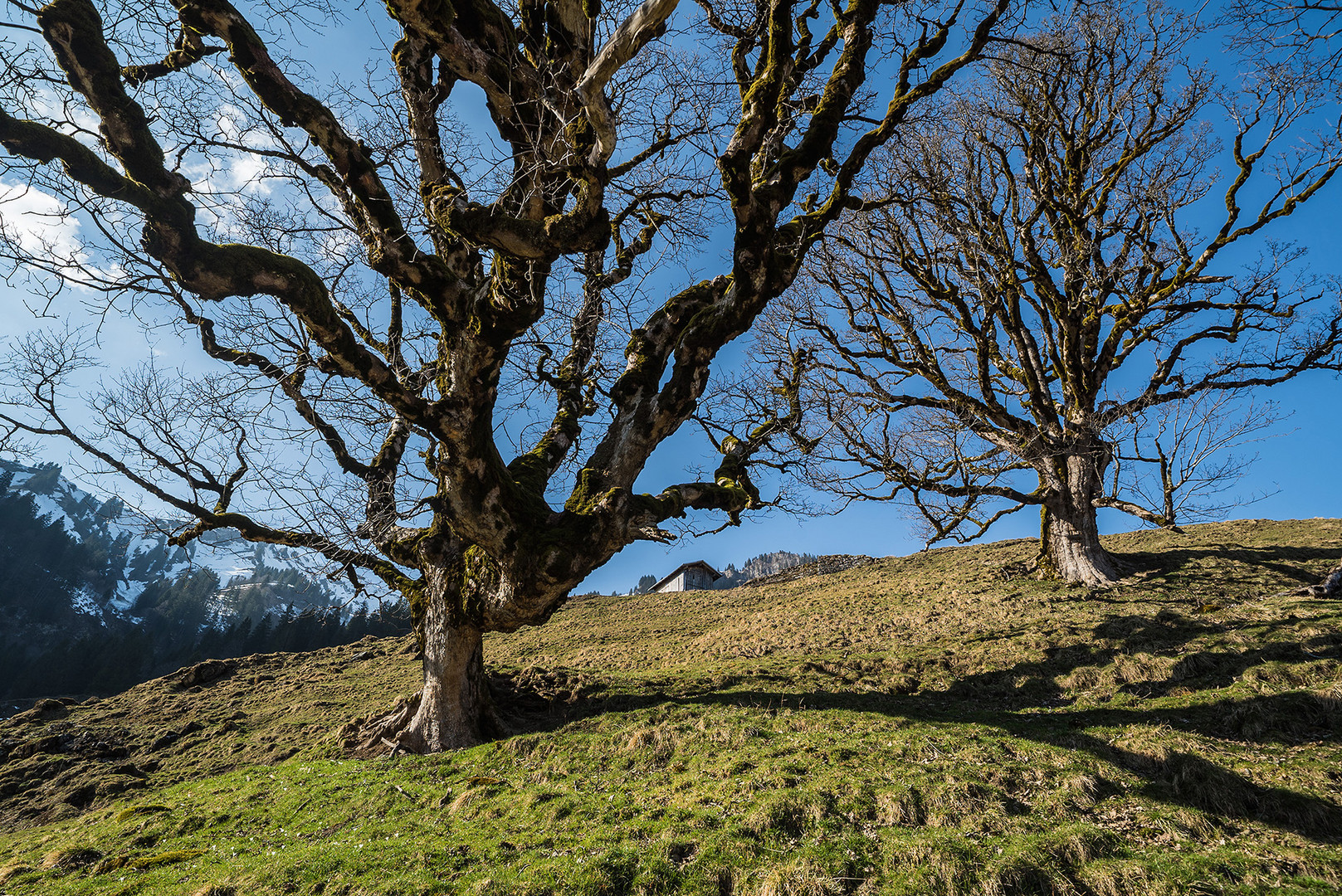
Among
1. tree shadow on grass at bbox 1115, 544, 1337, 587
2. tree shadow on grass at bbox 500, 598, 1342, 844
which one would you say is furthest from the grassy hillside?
tree shadow on grass at bbox 1115, 544, 1337, 587

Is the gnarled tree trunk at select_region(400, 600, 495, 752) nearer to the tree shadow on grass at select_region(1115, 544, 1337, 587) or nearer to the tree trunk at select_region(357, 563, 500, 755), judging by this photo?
the tree trunk at select_region(357, 563, 500, 755)

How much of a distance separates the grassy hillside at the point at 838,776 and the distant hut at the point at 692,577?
102 feet

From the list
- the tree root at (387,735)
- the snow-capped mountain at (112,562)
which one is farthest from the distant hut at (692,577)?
the snow-capped mountain at (112,562)

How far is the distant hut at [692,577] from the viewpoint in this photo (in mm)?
47219

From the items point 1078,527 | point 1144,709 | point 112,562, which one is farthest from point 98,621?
point 1144,709

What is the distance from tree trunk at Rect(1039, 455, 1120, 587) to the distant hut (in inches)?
1313

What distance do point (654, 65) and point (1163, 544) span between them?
26639 mm

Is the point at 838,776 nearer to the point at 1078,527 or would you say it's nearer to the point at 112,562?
the point at 1078,527

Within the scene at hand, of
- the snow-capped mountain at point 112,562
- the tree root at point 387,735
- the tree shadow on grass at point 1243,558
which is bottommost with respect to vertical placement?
the tree root at point 387,735

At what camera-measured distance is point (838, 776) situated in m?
6.42

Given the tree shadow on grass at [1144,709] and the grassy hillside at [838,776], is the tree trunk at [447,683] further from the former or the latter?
the tree shadow on grass at [1144,709]

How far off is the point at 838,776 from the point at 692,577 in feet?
136

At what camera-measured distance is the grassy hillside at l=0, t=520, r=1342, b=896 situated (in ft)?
15.8

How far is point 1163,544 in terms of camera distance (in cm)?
2195
